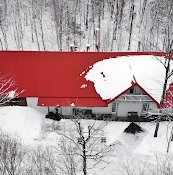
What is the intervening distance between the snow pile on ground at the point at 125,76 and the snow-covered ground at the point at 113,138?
164 inches

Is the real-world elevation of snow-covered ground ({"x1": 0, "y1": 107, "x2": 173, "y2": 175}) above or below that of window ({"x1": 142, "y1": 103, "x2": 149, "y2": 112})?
below

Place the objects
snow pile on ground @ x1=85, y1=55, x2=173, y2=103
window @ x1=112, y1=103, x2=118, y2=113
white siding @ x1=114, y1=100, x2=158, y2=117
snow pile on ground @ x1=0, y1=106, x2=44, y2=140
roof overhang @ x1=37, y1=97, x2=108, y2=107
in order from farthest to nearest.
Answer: window @ x1=112, y1=103, x2=118, y2=113
white siding @ x1=114, y1=100, x2=158, y2=117
roof overhang @ x1=37, y1=97, x2=108, y2=107
snow pile on ground @ x1=85, y1=55, x2=173, y2=103
snow pile on ground @ x1=0, y1=106, x2=44, y2=140

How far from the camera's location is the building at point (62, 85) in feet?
66.6

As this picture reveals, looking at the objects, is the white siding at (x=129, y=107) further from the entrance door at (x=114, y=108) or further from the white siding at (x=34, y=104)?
the white siding at (x=34, y=104)

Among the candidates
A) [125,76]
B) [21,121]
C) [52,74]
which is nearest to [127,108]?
[125,76]

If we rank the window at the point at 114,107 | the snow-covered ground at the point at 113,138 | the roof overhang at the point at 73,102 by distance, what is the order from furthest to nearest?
the window at the point at 114,107 → the roof overhang at the point at 73,102 → the snow-covered ground at the point at 113,138

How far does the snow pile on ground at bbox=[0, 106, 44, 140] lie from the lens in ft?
61.1

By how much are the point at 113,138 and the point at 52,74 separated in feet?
36.4

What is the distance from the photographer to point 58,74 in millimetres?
21766

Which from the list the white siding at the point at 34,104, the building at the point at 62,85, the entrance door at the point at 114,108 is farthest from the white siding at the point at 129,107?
the white siding at the point at 34,104

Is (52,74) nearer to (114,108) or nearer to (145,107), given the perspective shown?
(114,108)

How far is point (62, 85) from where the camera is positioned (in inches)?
840

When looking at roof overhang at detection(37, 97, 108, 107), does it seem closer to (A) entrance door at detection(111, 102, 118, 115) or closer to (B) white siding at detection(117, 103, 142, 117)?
(A) entrance door at detection(111, 102, 118, 115)

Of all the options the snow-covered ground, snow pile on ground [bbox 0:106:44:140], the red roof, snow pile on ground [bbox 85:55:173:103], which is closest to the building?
the red roof
